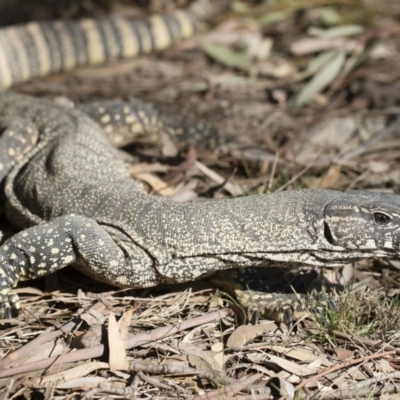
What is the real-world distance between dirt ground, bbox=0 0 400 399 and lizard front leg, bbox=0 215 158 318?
0.65 feet

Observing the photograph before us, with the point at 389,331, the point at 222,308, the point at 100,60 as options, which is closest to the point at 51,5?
the point at 100,60

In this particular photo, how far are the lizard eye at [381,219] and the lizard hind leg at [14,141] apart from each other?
307 cm

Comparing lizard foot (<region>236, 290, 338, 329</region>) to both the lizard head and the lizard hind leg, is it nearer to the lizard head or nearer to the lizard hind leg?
the lizard head

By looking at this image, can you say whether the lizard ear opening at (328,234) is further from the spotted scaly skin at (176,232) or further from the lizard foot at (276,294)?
the lizard foot at (276,294)

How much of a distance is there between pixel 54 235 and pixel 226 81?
4211 millimetres

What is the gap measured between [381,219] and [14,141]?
3189 mm

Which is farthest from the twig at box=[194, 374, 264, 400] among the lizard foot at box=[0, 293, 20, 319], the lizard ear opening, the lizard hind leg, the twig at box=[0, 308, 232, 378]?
the lizard hind leg

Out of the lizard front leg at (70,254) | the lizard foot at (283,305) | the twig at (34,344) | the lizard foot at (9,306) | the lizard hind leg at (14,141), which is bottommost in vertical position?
the lizard foot at (283,305)

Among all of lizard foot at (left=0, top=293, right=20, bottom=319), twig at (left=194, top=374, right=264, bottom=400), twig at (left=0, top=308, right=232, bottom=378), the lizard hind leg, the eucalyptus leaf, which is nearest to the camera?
twig at (left=194, top=374, right=264, bottom=400)

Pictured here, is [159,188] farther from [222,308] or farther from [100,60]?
[100,60]

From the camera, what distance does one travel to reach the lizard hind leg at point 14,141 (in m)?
5.64

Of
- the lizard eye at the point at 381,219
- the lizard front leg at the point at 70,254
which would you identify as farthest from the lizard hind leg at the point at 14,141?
the lizard eye at the point at 381,219

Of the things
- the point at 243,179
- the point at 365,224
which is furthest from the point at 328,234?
the point at 243,179

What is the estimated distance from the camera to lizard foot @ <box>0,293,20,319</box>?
14.9 ft
